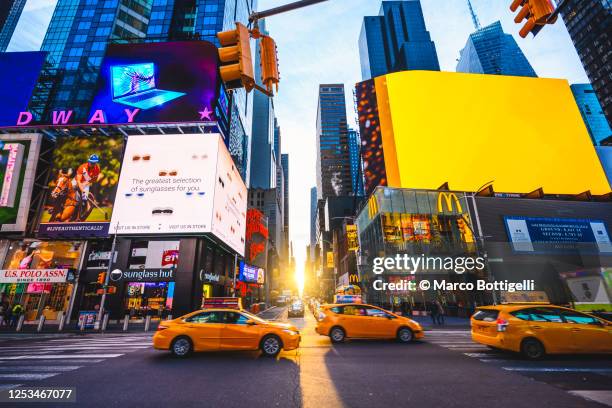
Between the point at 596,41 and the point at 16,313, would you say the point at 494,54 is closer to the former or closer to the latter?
the point at 596,41

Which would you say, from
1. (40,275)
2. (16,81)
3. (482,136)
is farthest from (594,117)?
(16,81)

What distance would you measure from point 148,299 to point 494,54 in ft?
616

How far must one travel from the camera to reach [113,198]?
2548cm

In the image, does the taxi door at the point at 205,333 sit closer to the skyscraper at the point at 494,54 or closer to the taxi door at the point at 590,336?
the taxi door at the point at 590,336

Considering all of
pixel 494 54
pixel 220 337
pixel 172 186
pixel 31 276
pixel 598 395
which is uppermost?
pixel 494 54

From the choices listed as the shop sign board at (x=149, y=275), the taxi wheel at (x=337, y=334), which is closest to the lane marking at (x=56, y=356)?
the taxi wheel at (x=337, y=334)

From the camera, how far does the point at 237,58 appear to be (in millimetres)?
4195

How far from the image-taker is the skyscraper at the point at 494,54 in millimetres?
136500

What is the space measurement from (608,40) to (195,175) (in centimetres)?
13418

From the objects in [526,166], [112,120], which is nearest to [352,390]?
[112,120]

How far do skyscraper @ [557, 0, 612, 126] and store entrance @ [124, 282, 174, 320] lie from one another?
127700 millimetres

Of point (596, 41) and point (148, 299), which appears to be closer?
point (148, 299)

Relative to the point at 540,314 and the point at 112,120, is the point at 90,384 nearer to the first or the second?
the point at 540,314

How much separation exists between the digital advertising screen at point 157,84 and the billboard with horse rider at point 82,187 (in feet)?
11.6
